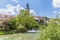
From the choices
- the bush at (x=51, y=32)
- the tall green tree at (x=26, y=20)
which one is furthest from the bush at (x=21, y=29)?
the bush at (x=51, y=32)

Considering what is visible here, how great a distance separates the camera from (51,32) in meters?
6.68

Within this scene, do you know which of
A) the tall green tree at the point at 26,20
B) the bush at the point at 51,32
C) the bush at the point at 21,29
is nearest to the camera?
the bush at the point at 51,32

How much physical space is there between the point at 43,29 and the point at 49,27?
0.34 metres

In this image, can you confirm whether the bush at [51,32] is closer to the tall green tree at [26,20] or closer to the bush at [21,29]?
the bush at [21,29]

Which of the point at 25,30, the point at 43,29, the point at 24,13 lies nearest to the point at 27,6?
the point at 24,13

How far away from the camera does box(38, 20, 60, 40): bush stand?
661 centimetres

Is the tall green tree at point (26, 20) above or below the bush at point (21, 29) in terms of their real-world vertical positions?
above

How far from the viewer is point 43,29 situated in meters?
7.10

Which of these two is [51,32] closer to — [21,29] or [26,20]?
[21,29]

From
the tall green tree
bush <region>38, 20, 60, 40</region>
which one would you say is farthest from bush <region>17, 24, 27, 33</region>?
bush <region>38, 20, 60, 40</region>

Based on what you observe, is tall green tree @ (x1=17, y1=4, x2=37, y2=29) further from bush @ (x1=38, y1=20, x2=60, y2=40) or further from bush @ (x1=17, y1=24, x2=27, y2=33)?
bush @ (x1=38, y1=20, x2=60, y2=40)

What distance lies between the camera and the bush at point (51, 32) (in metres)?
6.61

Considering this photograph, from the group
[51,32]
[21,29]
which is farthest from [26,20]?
[51,32]

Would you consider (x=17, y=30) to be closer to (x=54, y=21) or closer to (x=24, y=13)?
(x=24, y=13)
